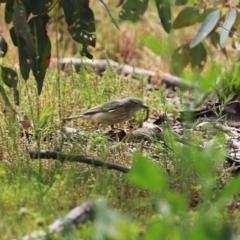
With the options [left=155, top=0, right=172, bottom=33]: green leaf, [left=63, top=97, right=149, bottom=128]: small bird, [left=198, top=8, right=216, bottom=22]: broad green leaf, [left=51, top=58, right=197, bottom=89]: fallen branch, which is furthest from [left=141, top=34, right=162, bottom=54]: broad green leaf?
[left=51, top=58, right=197, bottom=89]: fallen branch

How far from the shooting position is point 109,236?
3061 mm

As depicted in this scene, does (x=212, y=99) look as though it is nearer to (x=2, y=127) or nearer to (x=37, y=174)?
(x=2, y=127)

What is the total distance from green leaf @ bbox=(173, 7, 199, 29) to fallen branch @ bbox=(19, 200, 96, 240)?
2.85 metres

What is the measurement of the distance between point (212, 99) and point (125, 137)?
1278 mm

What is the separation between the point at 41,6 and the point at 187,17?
5.93 ft

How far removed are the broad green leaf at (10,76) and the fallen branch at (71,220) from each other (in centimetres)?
115

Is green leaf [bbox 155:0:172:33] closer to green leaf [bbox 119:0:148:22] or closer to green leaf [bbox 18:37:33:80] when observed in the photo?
green leaf [bbox 119:0:148:22]

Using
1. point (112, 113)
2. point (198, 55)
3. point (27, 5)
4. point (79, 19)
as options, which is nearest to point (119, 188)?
point (79, 19)

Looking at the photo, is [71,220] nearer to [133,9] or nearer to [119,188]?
[119,188]

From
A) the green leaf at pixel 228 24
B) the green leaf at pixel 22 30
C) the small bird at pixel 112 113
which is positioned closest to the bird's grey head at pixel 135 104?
the small bird at pixel 112 113

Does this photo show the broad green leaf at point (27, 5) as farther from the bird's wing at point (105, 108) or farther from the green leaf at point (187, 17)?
the green leaf at point (187, 17)

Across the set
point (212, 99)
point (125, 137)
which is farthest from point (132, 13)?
point (212, 99)

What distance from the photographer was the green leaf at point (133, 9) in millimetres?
5520

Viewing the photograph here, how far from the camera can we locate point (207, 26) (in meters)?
5.75
